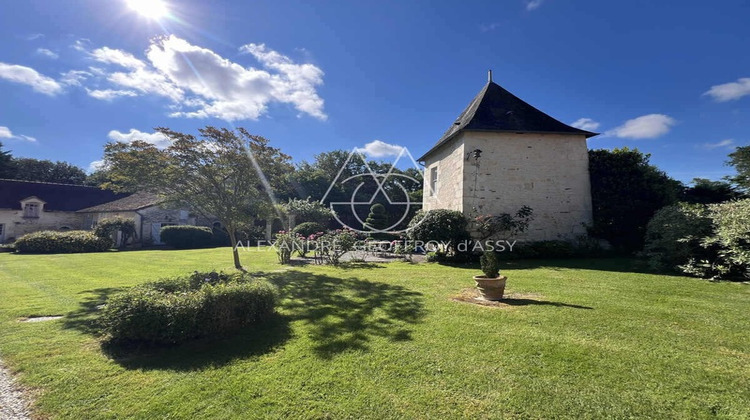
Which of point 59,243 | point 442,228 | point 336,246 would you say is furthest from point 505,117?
point 59,243

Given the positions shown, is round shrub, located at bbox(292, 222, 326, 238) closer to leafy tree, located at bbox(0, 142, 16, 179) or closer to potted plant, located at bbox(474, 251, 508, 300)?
potted plant, located at bbox(474, 251, 508, 300)

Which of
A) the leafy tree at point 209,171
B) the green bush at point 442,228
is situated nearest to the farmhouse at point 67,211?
the leafy tree at point 209,171

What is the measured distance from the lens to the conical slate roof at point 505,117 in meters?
11.4

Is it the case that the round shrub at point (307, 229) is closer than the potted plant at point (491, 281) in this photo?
No

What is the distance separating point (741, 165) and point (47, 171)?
197ft

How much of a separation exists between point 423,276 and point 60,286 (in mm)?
8262

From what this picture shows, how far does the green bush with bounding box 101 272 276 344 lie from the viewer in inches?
136

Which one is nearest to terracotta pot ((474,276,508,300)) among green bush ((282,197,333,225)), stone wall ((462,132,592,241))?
stone wall ((462,132,592,241))

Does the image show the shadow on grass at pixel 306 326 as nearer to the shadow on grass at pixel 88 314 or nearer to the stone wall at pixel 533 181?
the shadow on grass at pixel 88 314

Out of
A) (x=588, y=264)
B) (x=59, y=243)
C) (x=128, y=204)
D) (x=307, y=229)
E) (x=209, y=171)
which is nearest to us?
(x=209, y=171)

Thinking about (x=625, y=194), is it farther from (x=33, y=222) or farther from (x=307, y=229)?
(x=33, y=222)

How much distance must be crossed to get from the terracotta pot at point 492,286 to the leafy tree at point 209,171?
6269 mm

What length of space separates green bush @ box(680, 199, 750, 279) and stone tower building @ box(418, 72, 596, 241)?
427 cm

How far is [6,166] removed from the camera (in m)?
30.6
